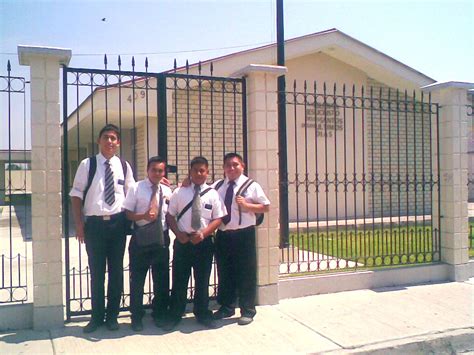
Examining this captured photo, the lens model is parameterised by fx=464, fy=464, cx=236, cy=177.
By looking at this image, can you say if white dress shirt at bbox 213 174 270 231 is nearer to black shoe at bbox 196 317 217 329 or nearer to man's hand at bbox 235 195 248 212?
man's hand at bbox 235 195 248 212

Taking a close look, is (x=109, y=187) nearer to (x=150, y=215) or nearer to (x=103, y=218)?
(x=103, y=218)

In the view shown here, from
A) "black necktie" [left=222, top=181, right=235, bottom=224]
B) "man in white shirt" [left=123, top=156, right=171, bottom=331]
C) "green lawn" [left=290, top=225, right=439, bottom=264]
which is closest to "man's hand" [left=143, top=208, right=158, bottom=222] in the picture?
"man in white shirt" [left=123, top=156, right=171, bottom=331]

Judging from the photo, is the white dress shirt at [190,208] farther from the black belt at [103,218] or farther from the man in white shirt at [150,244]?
the black belt at [103,218]

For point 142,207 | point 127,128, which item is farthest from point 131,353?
point 127,128

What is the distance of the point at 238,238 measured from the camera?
5.03 meters

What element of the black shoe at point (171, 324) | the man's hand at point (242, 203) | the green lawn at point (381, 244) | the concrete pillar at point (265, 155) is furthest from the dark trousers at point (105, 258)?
the green lawn at point (381, 244)

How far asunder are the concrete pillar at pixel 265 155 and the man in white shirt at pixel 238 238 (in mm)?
546

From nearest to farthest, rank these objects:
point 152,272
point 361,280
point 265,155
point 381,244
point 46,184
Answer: point 46,184 → point 152,272 → point 265,155 → point 361,280 → point 381,244

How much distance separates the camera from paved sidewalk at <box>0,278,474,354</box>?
4.38 meters

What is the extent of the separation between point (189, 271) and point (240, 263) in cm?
56

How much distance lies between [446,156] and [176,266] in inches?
180

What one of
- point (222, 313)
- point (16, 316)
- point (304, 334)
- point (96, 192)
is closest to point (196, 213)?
point (96, 192)

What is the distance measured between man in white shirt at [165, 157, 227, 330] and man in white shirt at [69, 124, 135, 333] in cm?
54

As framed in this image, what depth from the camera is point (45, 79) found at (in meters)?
4.79
